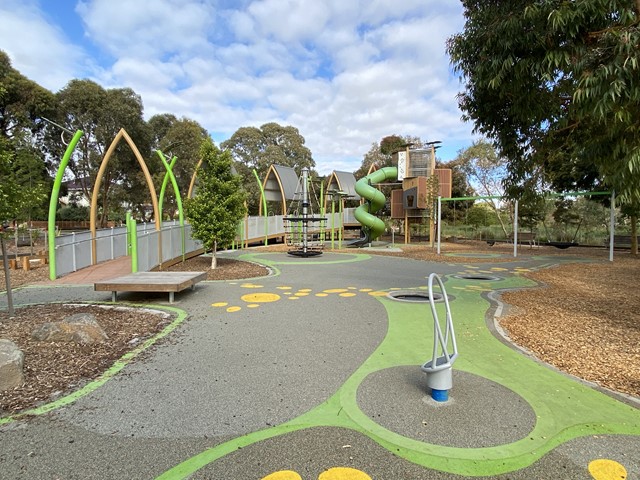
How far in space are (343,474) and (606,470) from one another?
1.61 metres

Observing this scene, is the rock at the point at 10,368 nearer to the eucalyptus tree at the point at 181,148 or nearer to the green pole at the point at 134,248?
the green pole at the point at 134,248

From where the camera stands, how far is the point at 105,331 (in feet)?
16.8

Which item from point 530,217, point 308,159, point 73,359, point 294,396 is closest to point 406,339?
point 294,396

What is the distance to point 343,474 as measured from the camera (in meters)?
2.28

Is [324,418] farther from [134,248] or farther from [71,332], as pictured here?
[134,248]

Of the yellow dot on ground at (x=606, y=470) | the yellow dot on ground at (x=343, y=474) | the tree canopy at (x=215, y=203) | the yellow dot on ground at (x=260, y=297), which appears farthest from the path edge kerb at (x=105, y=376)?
the tree canopy at (x=215, y=203)

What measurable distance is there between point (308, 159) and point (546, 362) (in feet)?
129

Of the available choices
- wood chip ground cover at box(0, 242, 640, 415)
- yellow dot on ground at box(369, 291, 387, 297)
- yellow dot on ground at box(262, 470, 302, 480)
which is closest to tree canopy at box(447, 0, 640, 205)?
Answer: wood chip ground cover at box(0, 242, 640, 415)

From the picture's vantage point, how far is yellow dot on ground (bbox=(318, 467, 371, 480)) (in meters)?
2.25

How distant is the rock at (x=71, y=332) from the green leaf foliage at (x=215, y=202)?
6.44 m

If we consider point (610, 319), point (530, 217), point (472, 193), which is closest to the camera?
point (610, 319)

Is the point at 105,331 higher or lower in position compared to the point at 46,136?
lower

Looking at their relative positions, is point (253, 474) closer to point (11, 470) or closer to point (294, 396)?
point (294, 396)

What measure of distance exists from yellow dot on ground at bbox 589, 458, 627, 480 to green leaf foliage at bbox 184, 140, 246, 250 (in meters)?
10.1
